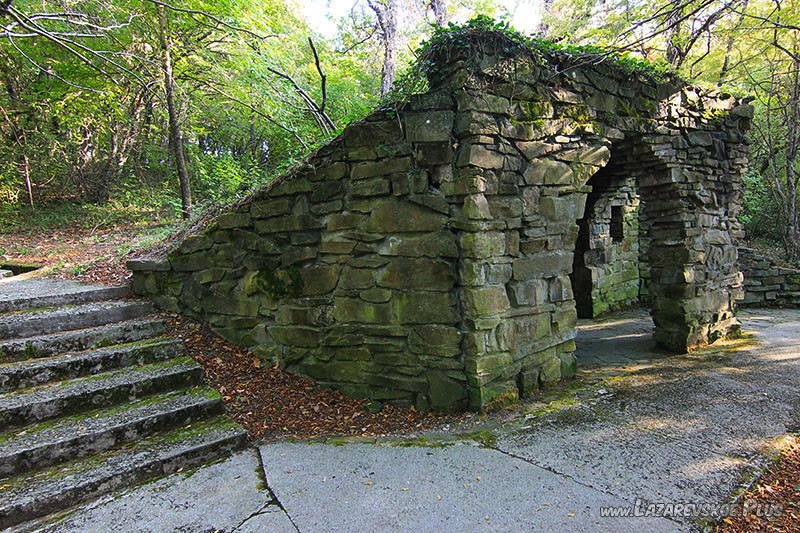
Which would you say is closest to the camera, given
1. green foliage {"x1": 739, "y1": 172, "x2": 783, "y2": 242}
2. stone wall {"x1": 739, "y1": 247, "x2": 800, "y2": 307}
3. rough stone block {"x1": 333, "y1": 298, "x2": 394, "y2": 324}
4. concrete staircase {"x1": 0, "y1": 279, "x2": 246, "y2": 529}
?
concrete staircase {"x1": 0, "y1": 279, "x2": 246, "y2": 529}

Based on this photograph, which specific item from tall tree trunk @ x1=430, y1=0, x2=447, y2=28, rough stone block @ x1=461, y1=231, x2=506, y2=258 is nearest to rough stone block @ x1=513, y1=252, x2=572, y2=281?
rough stone block @ x1=461, y1=231, x2=506, y2=258

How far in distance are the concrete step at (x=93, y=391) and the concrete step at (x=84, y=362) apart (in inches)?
3.7

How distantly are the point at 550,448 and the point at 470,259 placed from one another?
146 centimetres

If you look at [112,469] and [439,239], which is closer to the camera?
[112,469]

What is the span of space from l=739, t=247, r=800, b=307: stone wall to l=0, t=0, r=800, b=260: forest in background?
1235mm

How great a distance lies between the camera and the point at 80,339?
3.55 m

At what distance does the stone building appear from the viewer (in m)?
3.27

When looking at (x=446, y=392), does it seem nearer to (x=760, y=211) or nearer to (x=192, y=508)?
(x=192, y=508)

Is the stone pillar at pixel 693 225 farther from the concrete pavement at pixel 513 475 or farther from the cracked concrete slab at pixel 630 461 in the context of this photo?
the cracked concrete slab at pixel 630 461

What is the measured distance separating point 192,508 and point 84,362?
6.01ft

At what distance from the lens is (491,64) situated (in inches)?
129

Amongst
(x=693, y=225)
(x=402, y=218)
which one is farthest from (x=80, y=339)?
(x=693, y=225)

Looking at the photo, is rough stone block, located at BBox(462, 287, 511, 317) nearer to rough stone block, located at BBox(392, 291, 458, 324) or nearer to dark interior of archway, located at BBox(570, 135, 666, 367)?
rough stone block, located at BBox(392, 291, 458, 324)

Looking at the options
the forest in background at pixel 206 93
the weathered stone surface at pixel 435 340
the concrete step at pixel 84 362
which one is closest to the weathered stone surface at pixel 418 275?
the weathered stone surface at pixel 435 340
